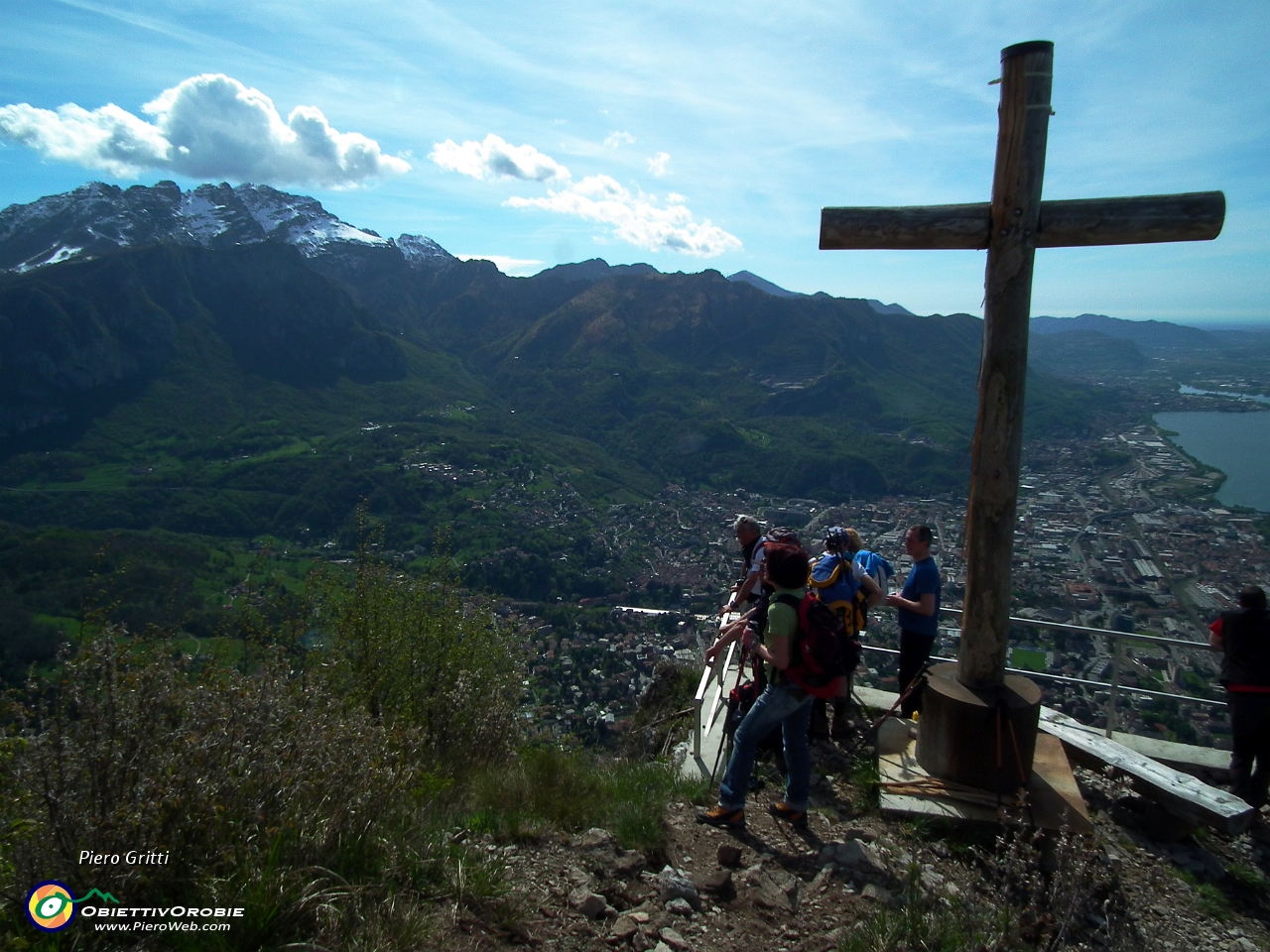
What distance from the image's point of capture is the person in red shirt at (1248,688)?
4.71m

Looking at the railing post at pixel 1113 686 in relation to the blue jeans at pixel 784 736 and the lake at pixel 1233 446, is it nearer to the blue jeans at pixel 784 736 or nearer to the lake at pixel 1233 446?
the blue jeans at pixel 784 736

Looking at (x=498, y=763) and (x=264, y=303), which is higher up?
(x=264, y=303)

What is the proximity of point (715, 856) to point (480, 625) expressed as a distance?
769 cm

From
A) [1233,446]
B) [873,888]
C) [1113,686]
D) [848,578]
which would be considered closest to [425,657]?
[848,578]

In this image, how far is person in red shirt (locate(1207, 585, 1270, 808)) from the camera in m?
4.71

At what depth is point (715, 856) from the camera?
3.97 metres

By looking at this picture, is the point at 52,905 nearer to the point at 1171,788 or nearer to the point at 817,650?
the point at 817,650

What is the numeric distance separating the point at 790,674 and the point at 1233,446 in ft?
224

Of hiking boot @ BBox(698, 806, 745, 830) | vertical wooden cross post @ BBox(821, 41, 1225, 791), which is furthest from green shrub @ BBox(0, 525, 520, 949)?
vertical wooden cross post @ BBox(821, 41, 1225, 791)

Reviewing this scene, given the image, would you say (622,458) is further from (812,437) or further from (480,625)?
(480,625)

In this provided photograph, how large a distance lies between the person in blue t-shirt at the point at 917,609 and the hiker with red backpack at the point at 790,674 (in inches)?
52.6

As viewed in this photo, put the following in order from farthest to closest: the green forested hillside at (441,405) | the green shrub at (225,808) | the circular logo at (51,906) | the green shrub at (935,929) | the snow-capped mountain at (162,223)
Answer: the snow-capped mountain at (162,223) < the green forested hillside at (441,405) < the green shrub at (935,929) < the green shrub at (225,808) < the circular logo at (51,906)

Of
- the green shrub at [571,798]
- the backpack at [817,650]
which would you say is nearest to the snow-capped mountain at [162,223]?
the green shrub at [571,798]

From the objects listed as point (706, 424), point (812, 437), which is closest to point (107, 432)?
point (706, 424)
